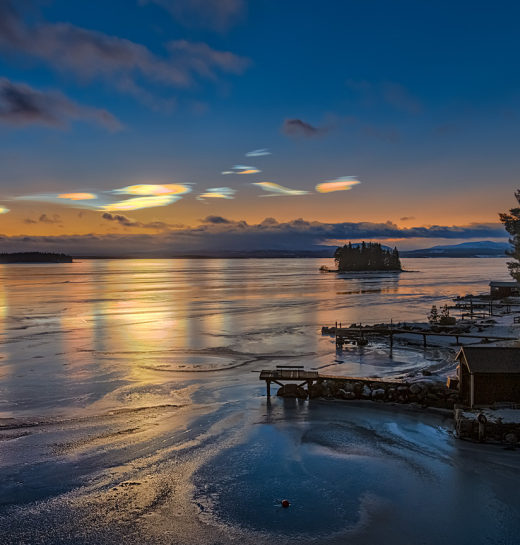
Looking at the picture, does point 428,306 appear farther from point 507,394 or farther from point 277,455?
point 277,455

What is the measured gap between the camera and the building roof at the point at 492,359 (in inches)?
910

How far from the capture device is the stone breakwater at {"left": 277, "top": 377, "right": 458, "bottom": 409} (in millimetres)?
25531

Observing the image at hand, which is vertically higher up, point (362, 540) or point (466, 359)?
point (466, 359)

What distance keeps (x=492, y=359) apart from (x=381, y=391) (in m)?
6.17

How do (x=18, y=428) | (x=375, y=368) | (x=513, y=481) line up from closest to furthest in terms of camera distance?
1. (x=513, y=481)
2. (x=18, y=428)
3. (x=375, y=368)

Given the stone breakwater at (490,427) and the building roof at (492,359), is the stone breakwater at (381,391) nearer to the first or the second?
the building roof at (492,359)

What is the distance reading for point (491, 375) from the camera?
23234 millimetres

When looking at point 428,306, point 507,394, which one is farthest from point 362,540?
point 428,306

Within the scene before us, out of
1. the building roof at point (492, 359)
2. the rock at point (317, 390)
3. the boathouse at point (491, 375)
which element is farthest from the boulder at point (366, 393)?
the building roof at point (492, 359)

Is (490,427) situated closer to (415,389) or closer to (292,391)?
(415,389)

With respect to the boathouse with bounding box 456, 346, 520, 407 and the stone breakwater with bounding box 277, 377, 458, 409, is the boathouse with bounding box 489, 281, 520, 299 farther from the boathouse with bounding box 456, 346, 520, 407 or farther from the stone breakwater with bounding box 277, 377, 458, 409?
the boathouse with bounding box 456, 346, 520, 407

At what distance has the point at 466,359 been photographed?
24.0m

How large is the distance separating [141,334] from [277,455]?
112 feet

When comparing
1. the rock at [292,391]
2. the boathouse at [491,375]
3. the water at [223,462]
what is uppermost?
the boathouse at [491,375]
